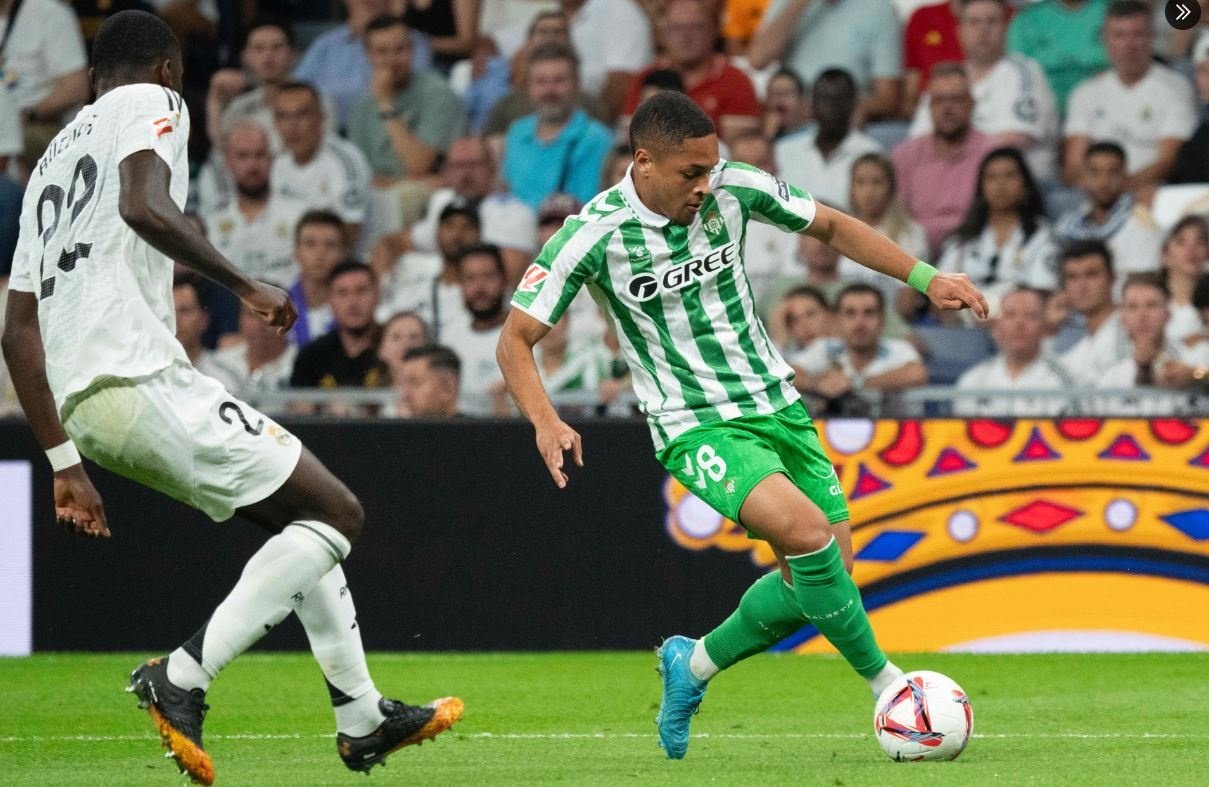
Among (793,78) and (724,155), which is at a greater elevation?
(793,78)

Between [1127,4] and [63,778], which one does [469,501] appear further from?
[1127,4]

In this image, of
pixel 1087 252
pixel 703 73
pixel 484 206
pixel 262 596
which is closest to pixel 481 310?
pixel 484 206

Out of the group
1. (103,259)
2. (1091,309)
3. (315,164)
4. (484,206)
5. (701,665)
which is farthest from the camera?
(315,164)

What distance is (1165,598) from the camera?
9.24 m

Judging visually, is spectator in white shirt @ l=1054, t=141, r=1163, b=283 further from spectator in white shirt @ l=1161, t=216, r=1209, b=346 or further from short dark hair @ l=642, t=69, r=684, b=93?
short dark hair @ l=642, t=69, r=684, b=93

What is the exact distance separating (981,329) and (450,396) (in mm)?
3129

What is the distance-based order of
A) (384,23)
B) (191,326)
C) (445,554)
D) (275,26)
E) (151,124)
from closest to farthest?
1. (151,124)
2. (445,554)
3. (191,326)
4. (384,23)
5. (275,26)

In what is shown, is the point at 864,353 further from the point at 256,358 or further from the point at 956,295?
the point at 956,295

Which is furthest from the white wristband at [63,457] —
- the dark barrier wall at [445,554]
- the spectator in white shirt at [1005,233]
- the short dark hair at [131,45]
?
the spectator in white shirt at [1005,233]

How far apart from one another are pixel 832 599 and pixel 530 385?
1.15 m

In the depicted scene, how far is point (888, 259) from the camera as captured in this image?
19.9 feet

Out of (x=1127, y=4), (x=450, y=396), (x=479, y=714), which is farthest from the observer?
(x=1127, y=4)


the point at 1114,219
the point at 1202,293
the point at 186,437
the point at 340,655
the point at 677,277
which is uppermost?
the point at 677,277

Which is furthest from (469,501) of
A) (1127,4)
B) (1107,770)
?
(1127,4)
